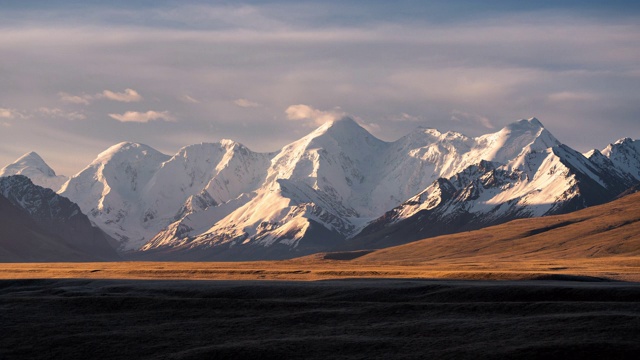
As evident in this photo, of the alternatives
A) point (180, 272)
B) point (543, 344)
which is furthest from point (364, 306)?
point (180, 272)

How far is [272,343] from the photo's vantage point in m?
62.5

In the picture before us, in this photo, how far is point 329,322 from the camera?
73250 mm

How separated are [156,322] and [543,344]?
116 ft

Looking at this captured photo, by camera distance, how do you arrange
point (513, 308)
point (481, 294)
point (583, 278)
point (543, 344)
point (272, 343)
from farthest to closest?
point (583, 278) → point (481, 294) → point (513, 308) → point (272, 343) → point (543, 344)

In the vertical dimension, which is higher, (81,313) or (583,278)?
(81,313)

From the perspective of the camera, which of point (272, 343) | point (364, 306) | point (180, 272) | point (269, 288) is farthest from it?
point (180, 272)

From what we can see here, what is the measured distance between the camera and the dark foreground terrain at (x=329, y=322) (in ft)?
194

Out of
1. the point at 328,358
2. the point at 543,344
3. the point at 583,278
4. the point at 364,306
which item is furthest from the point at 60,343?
the point at 583,278

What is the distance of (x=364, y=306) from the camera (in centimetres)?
8031

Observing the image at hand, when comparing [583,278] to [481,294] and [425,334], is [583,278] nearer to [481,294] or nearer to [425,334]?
[481,294]

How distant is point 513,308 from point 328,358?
22.3 metres

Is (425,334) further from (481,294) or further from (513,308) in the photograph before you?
(481,294)

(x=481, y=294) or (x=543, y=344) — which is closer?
(x=543, y=344)

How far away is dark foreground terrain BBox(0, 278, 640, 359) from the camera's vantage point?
59156 mm
